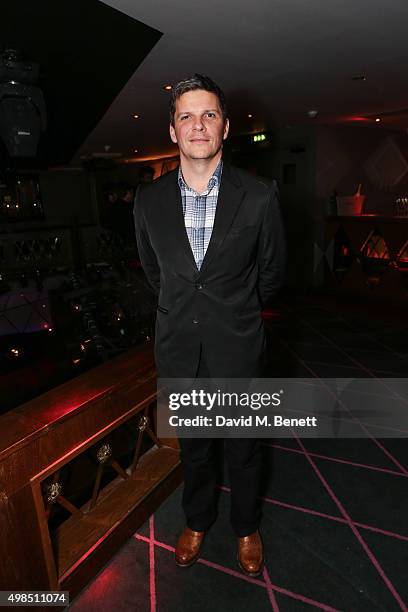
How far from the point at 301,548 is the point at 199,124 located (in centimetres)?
185

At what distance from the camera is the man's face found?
1.33 metres

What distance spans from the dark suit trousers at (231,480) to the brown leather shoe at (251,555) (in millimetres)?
35

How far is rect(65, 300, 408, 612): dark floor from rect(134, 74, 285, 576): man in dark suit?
21.1 inches

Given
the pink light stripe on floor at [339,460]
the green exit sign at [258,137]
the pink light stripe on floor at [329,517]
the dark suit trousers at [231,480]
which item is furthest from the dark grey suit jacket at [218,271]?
the green exit sign at [258,137]

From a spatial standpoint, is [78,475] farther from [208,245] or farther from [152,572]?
[208,245]

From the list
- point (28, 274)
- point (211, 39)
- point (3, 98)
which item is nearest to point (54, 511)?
point (3, 98)

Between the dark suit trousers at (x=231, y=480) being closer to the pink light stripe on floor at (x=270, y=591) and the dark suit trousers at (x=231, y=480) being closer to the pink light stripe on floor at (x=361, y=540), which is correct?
the pink light stripe on floor at (x=270, y=591)

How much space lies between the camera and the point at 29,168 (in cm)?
1039

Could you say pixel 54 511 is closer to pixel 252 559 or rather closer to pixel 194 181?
pixel 252 559

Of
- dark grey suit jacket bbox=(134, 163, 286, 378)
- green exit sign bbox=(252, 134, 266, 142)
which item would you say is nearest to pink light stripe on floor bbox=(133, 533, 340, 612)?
dark grey suit jacket bbox=(134, 163, 286, 378)

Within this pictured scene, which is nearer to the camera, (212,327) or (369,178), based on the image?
(212,327)

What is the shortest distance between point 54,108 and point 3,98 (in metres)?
1.26

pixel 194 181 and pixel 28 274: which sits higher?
pixel 194 181

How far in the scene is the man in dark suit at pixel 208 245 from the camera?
54.0 inches
